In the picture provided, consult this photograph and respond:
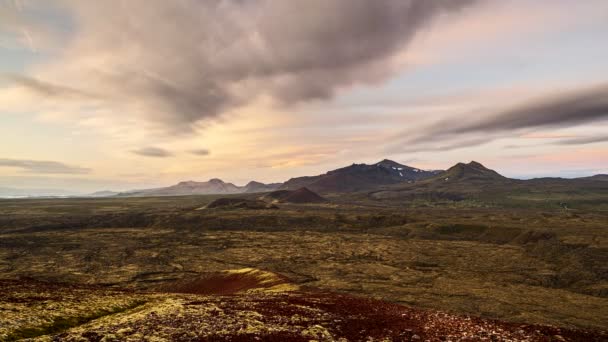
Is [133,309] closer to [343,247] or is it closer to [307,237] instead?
[343,247]

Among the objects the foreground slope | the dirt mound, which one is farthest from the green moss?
the dirt mound

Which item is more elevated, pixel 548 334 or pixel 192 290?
pixel 548 334

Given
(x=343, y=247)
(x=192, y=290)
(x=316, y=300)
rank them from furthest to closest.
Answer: (x=343, y=247)
(x=192, y=290)
(x=316, y=300)

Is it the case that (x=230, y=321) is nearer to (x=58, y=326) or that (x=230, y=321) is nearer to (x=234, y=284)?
(x=58, y=326)

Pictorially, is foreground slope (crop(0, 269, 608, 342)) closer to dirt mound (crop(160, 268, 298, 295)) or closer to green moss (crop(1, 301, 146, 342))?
green moss (crop(1, 301, 146, 342))

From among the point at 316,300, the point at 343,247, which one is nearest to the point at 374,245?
the point at 343,247

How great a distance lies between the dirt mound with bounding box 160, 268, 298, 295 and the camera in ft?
203

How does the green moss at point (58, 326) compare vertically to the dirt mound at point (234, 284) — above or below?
above

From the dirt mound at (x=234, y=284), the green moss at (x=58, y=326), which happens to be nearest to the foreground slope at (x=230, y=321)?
the green moss at (x=58, y=326)

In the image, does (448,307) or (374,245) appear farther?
(374,245)

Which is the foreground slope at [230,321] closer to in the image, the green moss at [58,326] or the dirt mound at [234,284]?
the green moss at [58,326]

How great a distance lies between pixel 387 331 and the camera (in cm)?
2980

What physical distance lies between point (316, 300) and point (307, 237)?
4301 inches

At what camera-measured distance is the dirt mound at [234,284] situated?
6178 cm
